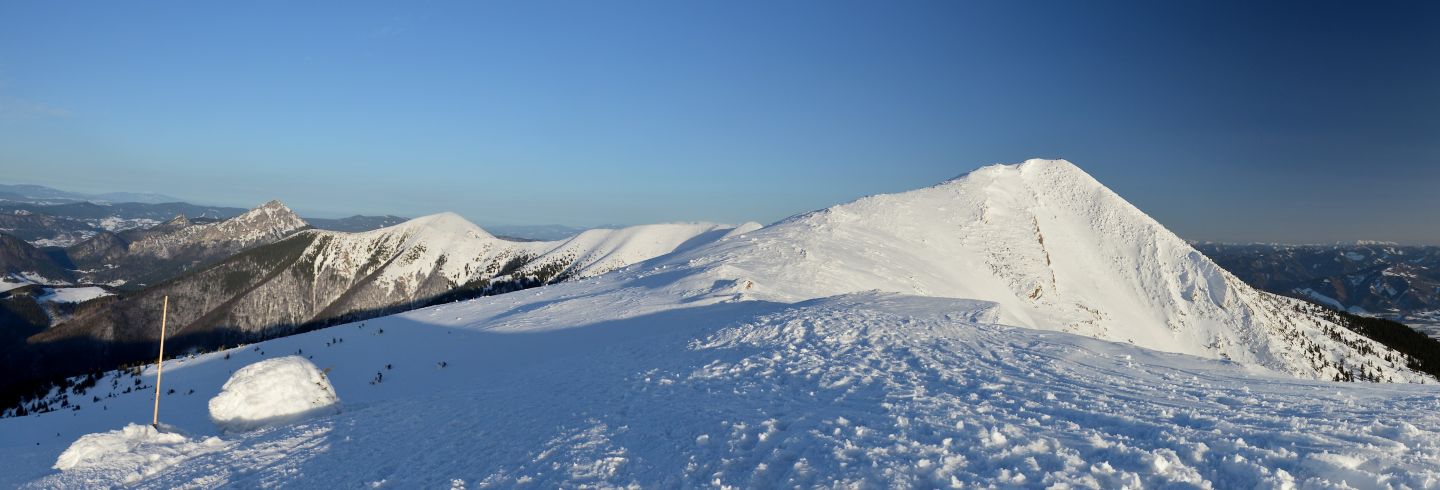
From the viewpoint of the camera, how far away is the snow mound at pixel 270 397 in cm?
1614

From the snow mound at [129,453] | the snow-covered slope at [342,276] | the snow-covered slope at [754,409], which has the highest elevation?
the snow-covered slope at [754,409]

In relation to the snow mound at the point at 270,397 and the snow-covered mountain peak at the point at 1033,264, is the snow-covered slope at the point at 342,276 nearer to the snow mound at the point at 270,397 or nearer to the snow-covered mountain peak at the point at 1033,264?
the snow-covered mountain peak at the point at 1033,264

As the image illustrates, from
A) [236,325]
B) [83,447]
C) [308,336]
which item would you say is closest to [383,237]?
[236,325]

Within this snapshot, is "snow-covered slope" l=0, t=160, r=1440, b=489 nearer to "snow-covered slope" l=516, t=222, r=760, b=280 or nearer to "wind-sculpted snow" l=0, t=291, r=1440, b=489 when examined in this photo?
"wind-sculpted snow" l=0, t=291, r=1440, b=489

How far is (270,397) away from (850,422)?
53.5ft

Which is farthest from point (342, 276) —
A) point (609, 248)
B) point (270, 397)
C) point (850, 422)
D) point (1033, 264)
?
point (850, 422)

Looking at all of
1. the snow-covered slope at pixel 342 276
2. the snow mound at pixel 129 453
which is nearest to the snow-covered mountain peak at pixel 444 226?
the snow-covered slope at pixel 342 276

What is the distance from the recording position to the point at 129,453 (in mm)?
12789

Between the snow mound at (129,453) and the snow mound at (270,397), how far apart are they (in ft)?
6.62

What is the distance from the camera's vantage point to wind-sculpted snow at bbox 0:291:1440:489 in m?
7.23

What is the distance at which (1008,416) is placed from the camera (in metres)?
9.51

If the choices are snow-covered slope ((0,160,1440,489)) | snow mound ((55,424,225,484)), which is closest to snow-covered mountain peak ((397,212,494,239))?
snow-covered slope ((0,160,1440,489))

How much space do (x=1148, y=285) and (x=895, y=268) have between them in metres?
39.1

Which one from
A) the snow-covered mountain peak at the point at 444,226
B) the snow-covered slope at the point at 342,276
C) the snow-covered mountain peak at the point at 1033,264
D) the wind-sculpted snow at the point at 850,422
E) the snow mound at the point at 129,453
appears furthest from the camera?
the snow-covered mountain peak at the point at 444,226
